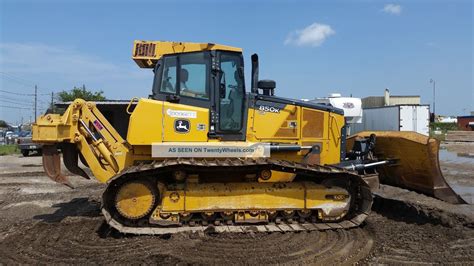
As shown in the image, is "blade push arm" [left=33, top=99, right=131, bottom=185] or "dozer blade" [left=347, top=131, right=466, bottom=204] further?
"dozer blade" [left=347, top=131, right=466, bottom=204]

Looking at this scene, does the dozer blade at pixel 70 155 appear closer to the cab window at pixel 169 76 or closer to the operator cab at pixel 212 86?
the operator cab at pixel 212 86

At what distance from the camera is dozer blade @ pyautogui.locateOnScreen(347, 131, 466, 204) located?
8.01 meters

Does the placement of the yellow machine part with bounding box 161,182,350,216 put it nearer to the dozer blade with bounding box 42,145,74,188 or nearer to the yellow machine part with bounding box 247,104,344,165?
the yellow machine part with bounding box 247,104,344,165

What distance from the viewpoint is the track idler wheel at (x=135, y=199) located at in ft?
23.3

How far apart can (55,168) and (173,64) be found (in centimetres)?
282

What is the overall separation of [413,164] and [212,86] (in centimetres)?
421

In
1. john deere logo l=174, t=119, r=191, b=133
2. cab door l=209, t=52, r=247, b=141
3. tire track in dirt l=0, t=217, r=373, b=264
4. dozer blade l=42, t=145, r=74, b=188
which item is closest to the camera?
tire track in dirt l=0, t=217, r=373, b=264

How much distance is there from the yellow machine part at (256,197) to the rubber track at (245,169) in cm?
28

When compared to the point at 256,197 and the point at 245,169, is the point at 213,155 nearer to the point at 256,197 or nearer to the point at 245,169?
the point at 245,169

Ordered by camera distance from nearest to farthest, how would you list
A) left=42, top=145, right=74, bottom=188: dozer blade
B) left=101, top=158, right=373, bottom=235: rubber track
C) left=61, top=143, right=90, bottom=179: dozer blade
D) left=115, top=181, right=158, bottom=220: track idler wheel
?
left=101, top=158, right=373, bottom=235: rubber track, left=115, top=181, right=158, bottom=220: track idler wheel, left=42, top=145, right=74, bottom=188: dozer blade, left=61, top=143, right=90, bottom=179: dozer blade

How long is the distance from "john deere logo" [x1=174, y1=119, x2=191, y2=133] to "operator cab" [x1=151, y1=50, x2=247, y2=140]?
381 millimetres

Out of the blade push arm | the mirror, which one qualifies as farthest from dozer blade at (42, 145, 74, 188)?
the mirror

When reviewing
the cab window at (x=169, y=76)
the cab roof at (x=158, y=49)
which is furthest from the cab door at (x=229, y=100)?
the cab window at (x=169, y=76)

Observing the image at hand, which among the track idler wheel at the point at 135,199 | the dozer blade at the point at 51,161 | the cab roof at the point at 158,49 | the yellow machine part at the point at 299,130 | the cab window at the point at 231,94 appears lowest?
the track idler wheel at the point at 135,199
